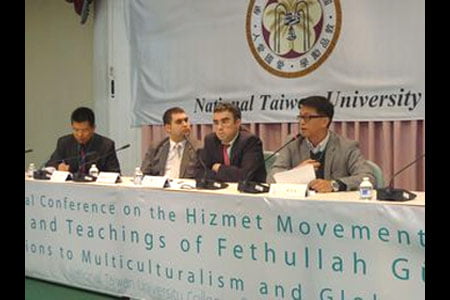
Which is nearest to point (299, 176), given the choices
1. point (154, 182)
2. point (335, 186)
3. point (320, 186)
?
point (320, 186)

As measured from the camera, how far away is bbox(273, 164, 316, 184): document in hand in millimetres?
2113

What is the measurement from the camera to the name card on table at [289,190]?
200 centimetres

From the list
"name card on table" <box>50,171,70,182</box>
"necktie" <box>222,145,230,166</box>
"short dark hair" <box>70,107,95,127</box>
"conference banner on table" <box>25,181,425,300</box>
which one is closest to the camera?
"conference banner on table" <box>25,181,425,300</box>

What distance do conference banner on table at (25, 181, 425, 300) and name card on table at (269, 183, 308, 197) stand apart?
0.17ft

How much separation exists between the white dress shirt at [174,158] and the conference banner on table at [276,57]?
764mm

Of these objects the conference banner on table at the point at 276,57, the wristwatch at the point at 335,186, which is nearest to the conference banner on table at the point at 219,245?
the wristwatch at the point at 335,186

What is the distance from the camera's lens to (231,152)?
122 inches

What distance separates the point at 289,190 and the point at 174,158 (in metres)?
1.45

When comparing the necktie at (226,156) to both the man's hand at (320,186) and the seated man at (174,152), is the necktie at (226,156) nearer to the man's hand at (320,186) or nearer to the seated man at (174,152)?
the seated man at (174,152)

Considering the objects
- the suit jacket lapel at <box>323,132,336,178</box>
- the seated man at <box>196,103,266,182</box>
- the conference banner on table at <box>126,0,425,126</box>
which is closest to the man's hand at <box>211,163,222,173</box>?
the seated man at <box>196,103,266,182</box>

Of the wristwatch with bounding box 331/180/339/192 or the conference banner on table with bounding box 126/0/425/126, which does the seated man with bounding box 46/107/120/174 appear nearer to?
the conference banner on table with bounding box 126/0/425/126
